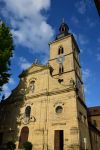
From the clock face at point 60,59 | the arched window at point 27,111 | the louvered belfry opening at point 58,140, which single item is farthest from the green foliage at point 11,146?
the clock face at point 60,59

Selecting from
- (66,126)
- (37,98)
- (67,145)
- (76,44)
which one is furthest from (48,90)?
(76,44)

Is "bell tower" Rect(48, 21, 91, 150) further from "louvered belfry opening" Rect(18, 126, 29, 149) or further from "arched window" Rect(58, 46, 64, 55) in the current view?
"louvered belfry opening" Rect(18, 126, 29, 149)

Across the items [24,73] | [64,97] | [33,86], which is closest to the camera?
[64,97]

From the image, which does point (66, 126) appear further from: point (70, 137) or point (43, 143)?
point (43, 143)

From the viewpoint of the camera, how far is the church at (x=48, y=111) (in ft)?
65.7

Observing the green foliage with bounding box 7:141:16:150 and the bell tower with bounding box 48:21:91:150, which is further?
the green foliage with bounding box 7:141:16:150

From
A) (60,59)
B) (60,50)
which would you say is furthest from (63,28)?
(60,59)

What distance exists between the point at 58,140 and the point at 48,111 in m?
4.00

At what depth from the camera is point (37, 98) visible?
80.2ft

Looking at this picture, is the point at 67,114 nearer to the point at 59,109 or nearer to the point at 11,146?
the point at 59,109

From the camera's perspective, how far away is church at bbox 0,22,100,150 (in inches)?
788

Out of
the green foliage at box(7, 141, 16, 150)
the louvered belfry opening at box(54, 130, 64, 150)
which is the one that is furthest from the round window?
the green foliage at box(7, 141, 16, 150)

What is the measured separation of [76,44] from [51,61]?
7.74 m

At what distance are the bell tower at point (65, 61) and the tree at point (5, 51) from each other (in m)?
9.99
